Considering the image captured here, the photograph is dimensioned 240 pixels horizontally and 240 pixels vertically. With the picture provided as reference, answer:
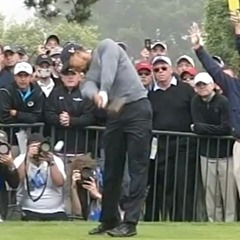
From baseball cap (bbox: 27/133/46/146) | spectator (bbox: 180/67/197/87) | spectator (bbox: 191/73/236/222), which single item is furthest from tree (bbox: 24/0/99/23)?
baseball cap (bbox: 27/133/46/146)

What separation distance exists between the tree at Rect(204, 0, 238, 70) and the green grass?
1883 cm

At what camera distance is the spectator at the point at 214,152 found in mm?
12578

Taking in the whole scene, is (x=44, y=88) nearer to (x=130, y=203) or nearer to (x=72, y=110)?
(x=72, y=110)

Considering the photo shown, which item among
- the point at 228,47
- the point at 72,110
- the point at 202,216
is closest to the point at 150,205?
the point at 202,216

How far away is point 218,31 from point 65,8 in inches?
443

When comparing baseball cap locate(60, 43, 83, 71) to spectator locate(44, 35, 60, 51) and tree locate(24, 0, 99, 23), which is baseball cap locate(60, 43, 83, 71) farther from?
tree locate(24, 0, 99, 23)

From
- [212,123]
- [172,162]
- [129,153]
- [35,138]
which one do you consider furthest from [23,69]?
[129,153]

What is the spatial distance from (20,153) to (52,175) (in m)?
0.67

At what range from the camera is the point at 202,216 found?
1279cm

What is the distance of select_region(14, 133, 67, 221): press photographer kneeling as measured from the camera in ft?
38.8

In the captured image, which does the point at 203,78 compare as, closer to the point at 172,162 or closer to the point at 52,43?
the point at 172,162

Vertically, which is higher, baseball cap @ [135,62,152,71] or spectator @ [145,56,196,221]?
baseball cap @ [135,62,152,71]

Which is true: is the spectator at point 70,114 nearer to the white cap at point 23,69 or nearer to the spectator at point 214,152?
the white cap at point 23,69

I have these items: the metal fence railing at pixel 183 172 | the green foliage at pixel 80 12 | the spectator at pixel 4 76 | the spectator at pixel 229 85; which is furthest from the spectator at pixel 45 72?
the green foliage at pixel 80 12
